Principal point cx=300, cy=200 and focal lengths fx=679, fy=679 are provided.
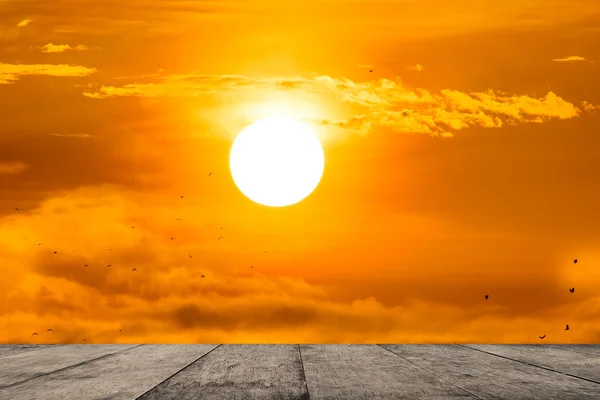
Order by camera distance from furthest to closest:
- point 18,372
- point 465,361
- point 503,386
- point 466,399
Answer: point 465,361 → point 18,372 → point 503,386 → point 466,399

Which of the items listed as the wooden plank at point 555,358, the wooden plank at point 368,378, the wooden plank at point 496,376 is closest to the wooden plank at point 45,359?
the wooden plank at point 368,378

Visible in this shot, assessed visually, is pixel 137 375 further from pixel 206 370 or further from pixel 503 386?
pixel 503 386

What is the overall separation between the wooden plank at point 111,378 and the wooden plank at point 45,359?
0.10 meters

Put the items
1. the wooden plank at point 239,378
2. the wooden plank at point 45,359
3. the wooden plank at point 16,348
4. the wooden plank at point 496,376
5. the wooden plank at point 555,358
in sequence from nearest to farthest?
the wooden plank at point 239,378
the wooden plank at point 496,376
the wooden plank at point 45,359
the wooden plank at point 555,358
the wooden plank at point 16,348

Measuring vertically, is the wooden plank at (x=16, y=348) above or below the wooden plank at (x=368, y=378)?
above

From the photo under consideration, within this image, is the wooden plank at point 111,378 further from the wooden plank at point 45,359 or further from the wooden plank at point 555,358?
the wooden plank at point 555,358

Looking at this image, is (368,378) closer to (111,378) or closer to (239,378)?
(239,378)

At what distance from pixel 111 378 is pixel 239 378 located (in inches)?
20.5

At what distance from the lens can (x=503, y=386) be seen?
8.40 feet

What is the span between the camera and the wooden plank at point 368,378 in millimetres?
2326

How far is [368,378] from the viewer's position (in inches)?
105

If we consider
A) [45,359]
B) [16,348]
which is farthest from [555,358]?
[16,348]

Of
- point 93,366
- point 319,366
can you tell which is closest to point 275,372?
point 319,366

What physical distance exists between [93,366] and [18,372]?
321 mm
